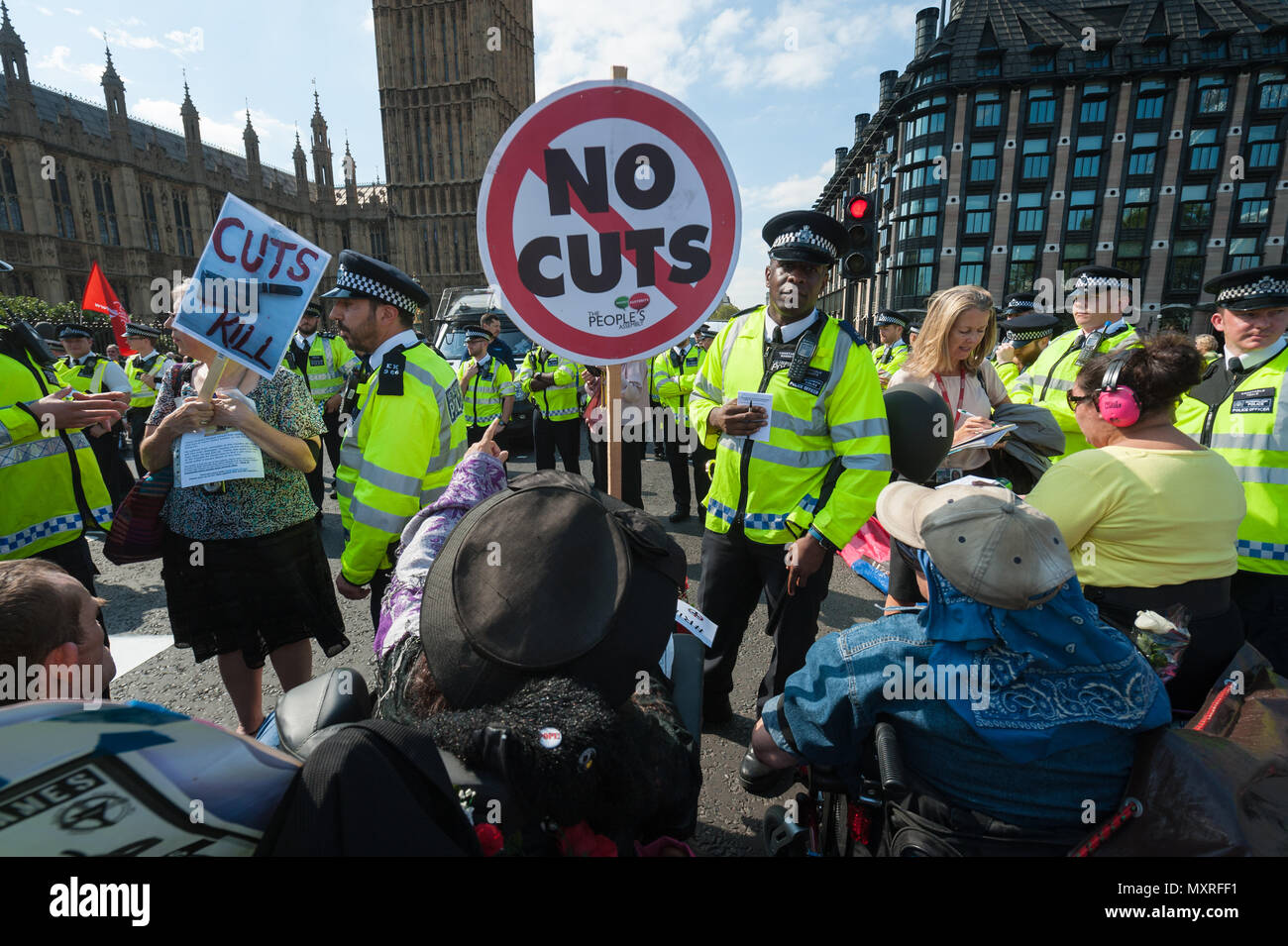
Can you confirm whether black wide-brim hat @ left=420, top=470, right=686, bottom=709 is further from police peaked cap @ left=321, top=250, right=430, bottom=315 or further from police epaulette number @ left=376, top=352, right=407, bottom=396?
police peaked cap @ left=321, top=250, right=430, bottom=315

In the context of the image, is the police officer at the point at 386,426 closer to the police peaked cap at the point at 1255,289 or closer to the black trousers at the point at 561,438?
the police peaked cap at the point at 1255,289

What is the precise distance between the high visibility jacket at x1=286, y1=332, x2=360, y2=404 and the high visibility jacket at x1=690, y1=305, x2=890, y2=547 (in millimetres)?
6390

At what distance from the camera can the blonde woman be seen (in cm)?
301

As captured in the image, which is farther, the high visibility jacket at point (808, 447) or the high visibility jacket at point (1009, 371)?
the high visibility jacket at point (1009, 371)

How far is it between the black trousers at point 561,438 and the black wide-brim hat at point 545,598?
5964 millimetres

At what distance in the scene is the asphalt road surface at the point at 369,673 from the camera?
2.54 m

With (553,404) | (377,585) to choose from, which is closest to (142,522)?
(377,585)

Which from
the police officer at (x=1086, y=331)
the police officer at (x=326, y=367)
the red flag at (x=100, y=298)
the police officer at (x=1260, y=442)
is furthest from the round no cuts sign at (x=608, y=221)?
the red flag at (x=100, y=298)

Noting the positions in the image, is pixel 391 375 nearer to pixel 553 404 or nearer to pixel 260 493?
pixel 260 493

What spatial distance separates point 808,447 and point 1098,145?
51466 millimetres

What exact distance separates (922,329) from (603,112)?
7.12 feet

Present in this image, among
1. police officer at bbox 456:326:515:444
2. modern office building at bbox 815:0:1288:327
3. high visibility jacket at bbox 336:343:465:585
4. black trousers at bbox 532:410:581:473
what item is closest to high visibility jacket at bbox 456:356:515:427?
police officer at bbox 456:326:515:444
